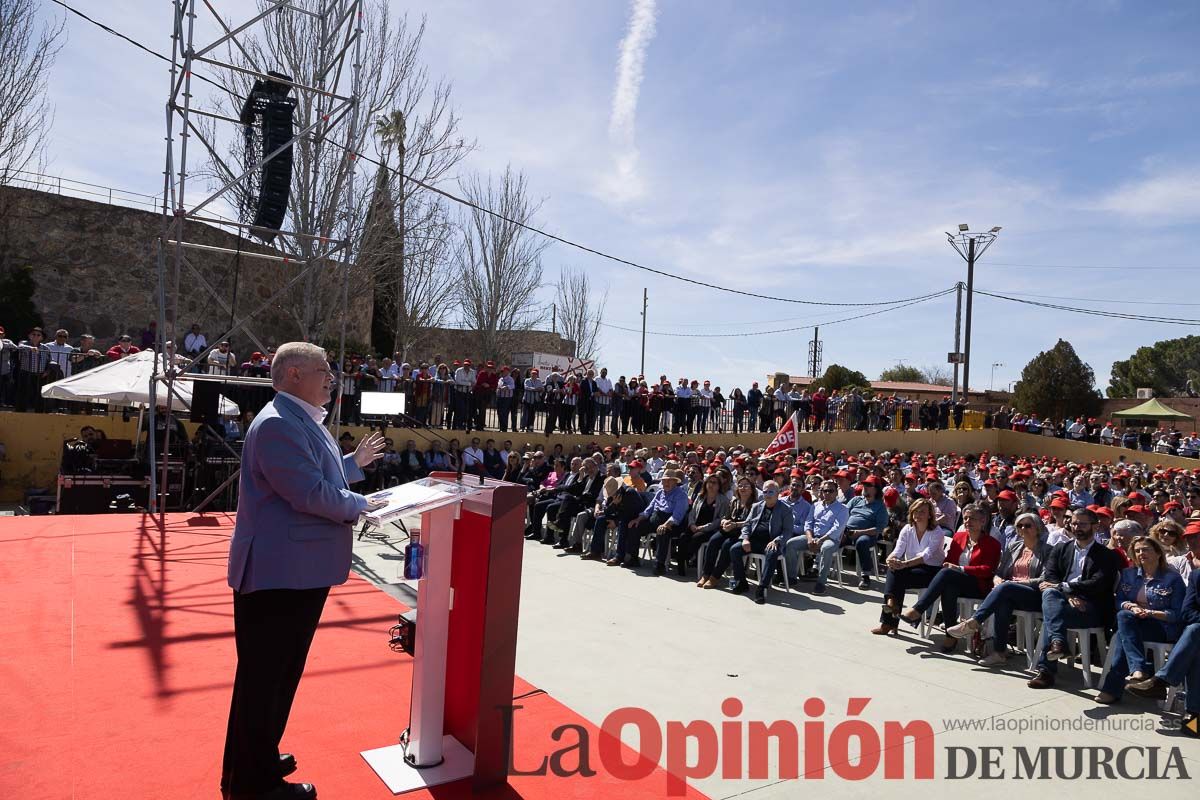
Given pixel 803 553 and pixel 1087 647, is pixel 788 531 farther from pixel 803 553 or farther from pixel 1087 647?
pixel 1087 647

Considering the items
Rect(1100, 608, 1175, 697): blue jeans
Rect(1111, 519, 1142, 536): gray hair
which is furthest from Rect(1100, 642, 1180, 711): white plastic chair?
Rect(1111, 519, 1142, 536): gray hair

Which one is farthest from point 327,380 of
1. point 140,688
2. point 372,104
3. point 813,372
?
point 813,372

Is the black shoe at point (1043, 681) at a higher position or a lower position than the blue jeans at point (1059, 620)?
lower

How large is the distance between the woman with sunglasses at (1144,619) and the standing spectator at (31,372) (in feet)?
49.3

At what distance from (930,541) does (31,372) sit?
45.4 feet

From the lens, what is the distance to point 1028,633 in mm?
5781

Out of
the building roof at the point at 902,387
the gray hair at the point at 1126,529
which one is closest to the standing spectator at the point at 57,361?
the gray hair at the point at 1126,529

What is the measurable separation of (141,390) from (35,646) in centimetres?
655

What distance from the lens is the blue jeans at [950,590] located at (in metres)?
6.27

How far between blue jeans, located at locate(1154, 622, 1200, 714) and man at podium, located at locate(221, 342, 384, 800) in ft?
15.8

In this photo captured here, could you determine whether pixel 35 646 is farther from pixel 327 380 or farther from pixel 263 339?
pixel 263 339

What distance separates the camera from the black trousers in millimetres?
2762

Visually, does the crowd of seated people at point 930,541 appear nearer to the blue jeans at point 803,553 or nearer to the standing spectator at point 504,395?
the blue jeans at point 803,553

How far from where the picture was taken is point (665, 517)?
9.39 m
